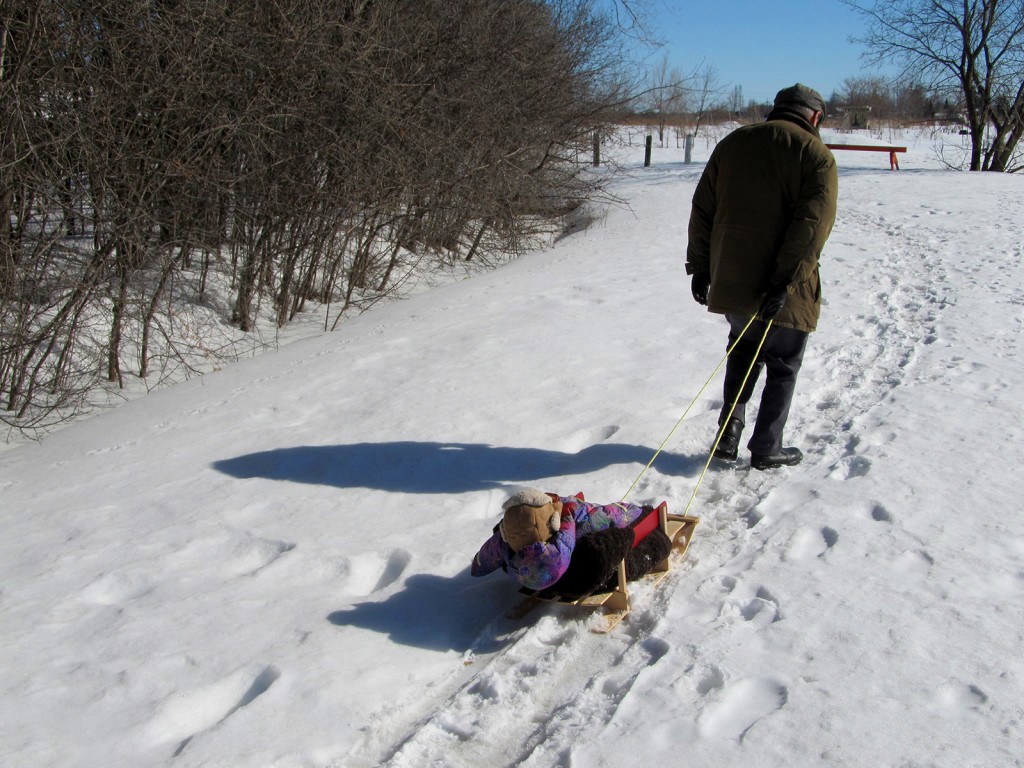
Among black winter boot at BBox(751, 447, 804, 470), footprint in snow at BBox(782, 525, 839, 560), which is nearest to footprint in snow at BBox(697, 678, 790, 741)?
footprint in snow at BBox(782, 525, 839, 560)

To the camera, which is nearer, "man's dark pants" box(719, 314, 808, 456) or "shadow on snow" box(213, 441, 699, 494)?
"man's dark pants" box(719, 314, 808, 456)

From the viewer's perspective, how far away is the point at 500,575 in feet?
12.7

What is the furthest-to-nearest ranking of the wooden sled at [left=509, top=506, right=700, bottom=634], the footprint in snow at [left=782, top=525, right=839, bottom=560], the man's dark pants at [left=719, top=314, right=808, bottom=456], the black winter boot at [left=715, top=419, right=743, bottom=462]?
the black winter boot at [left=715, top=419, right=743, bottom=462] → the man's dark pants at [left=719, top=314, right=808, bottom=456] → the footprint in snow at [left=782, top=525, right=839, bottom=560] → the wooden sled at [left=509, top=506, right=700, bottom=634]

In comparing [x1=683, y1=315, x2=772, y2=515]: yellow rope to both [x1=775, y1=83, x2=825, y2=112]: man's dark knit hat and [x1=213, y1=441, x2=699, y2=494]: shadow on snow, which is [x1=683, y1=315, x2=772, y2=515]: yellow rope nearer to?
[x1=213, y1=441, x2=699, y2=494]: shadow on snow

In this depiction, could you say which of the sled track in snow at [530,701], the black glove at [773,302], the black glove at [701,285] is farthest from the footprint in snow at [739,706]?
the black glove at [701,285]

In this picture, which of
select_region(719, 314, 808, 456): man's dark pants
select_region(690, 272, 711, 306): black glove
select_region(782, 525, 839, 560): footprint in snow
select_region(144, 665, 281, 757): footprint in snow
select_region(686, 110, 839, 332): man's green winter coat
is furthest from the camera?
select_region(690, 272, 711, 306): black glove

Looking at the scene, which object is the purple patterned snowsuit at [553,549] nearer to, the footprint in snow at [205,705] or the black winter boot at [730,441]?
the footprint in snow at [205,705]

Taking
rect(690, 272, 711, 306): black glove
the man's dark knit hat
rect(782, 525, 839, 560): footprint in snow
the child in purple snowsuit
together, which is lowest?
rect(782, 525, 839, 560): footprint in snow

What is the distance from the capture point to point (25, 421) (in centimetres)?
747

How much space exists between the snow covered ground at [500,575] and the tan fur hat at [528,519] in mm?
357

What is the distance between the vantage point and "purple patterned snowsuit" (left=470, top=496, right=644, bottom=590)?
3.36 meters

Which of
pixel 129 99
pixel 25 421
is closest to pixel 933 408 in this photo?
pixel 129 99

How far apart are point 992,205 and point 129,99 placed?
37.2ft

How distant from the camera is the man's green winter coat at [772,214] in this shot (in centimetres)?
432
